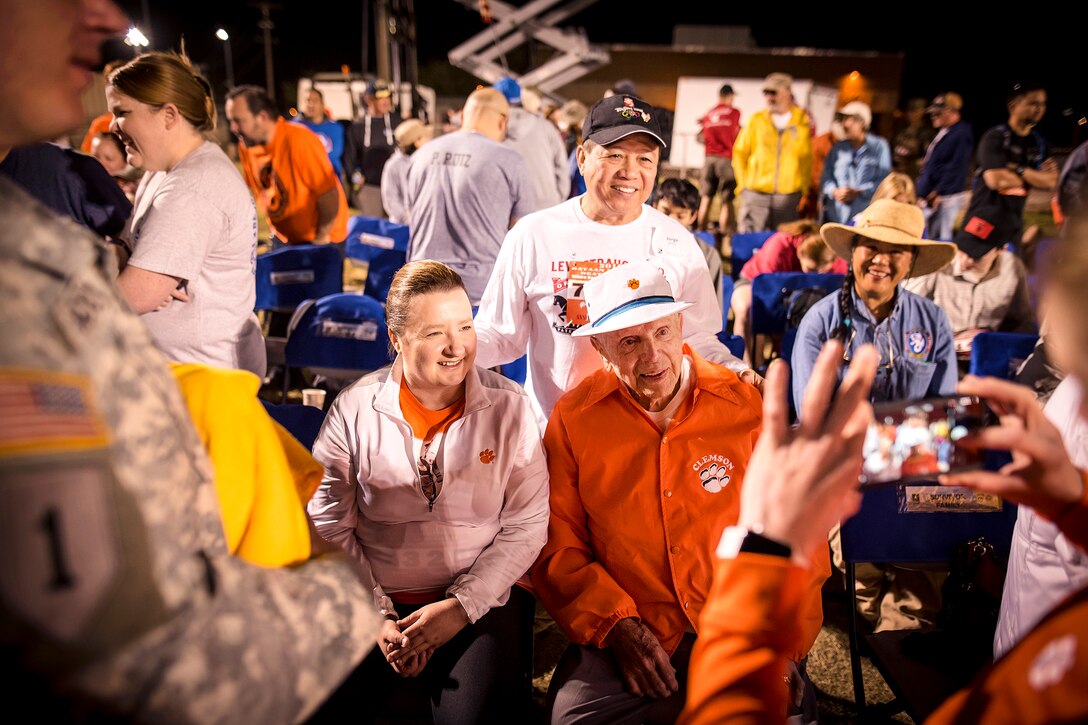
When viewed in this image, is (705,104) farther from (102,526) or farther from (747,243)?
(102,526)

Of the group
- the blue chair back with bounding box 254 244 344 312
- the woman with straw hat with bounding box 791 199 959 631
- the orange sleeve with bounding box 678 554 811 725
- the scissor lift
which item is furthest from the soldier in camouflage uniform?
the scissor lift

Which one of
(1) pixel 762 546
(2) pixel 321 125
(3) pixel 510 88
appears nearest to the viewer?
(1) pixel 762 546

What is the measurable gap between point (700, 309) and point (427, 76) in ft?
103

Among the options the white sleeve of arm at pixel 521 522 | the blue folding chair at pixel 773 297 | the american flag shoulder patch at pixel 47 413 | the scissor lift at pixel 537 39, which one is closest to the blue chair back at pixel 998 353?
the blue folding chair at pixel 773 297

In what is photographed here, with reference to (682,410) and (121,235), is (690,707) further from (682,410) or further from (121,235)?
(121,235)

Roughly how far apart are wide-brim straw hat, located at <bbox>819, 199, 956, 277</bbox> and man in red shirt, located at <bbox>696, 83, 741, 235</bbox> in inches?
254

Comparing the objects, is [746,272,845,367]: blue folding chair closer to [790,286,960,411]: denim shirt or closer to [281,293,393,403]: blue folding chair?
[790,286,960,411]: denim shirt

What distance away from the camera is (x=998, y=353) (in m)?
3.71

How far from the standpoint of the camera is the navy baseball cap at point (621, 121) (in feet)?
9.07

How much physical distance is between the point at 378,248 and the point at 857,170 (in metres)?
6.18

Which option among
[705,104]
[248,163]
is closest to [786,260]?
[248,163]

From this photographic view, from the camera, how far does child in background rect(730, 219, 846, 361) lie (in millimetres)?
5145

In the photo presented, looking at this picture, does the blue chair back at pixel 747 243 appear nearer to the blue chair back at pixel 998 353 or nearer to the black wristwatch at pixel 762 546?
the blue chair back at pixel 998 353

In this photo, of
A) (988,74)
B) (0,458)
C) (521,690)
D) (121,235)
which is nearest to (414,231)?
(121,235)
